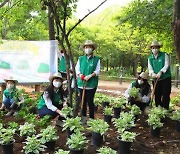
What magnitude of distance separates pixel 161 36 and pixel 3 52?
196 inches

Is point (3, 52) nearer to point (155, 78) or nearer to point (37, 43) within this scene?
point (37, 43)

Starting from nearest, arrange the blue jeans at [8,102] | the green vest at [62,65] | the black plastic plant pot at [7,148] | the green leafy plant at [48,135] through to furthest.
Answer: the black plastic plant pot at [7,148] → the green leafy plant at [48,135] → the blue jeans at [8,102] → the green vest at [62,65]

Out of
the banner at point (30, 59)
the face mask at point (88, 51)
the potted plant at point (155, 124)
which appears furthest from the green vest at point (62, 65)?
the potted plant at point (155, 124)

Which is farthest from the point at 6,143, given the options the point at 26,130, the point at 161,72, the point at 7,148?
the point at 161,72

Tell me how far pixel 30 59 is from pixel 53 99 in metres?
4.90

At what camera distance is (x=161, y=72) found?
563cm

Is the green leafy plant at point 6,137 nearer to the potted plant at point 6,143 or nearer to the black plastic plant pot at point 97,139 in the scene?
the potted plant at point 6,143

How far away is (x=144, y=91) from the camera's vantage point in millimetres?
6344

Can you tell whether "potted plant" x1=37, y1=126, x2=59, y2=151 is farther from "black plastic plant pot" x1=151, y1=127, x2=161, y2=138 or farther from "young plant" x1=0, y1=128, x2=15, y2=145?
"black plastic plant pot" x1=151, y1=127, x2=161, y2=138

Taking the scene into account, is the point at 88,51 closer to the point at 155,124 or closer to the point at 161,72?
the point at 161,72

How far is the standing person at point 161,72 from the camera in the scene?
18.8ft

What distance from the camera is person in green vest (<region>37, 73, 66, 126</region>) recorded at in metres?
5.00

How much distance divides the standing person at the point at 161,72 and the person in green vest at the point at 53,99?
1850 mm

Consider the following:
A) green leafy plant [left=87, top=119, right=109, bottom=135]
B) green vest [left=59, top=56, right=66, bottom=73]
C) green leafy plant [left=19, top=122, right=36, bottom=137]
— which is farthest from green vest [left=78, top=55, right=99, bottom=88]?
green vest [left=59, top=56, right=66, bottom=73]
